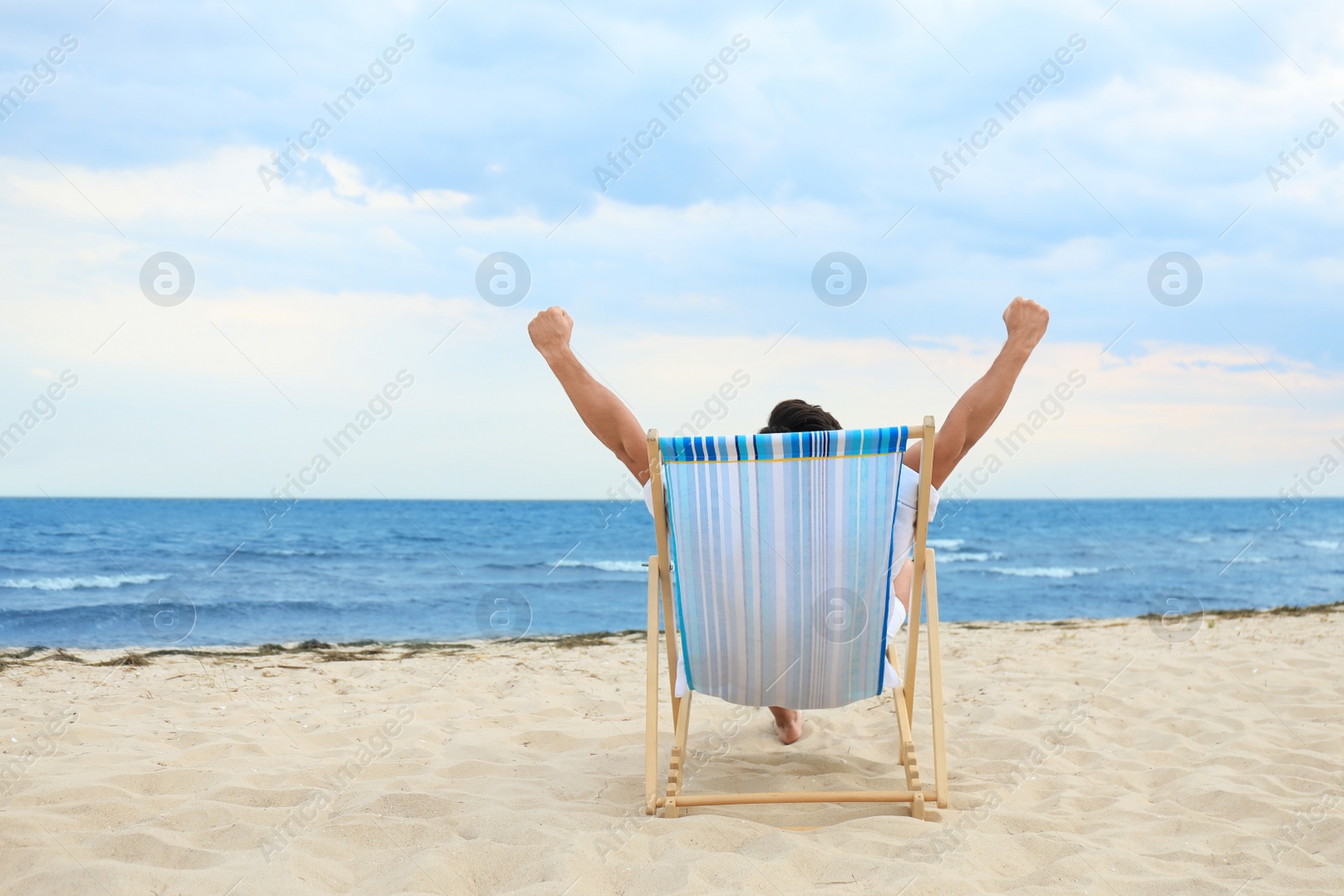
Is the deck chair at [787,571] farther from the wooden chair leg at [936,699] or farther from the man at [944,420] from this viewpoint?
the man at [944,420]

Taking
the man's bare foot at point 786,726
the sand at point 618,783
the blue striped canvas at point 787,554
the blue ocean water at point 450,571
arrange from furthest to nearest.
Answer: the blue ocean water at point 450,571
the man's bare foot at point 786,726
the blue striped canvas at point 787,554
the sand at point 618,783

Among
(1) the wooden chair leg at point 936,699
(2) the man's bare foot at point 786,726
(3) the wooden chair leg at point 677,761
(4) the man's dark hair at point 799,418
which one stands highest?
(4) the man's dark hair at point 799,418

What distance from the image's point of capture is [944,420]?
261 cm

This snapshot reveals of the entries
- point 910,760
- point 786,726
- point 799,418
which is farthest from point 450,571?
point 910,760

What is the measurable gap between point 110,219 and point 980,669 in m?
6.07

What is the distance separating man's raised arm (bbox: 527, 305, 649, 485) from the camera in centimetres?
267

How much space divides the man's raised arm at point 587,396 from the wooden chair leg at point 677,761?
2.61 ft

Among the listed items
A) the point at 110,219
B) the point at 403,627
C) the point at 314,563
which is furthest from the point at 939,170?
the point at 314,563

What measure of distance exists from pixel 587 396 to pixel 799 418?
2.62 feet

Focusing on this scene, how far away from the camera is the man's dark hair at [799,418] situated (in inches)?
118

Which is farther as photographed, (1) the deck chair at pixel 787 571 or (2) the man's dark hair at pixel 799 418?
(2) the man's dark hair at pixel 799 418

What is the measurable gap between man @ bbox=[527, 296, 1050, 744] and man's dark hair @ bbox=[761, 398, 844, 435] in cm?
39

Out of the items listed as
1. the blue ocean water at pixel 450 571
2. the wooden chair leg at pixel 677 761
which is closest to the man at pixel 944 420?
the wooden chair leg at pixel 677 761

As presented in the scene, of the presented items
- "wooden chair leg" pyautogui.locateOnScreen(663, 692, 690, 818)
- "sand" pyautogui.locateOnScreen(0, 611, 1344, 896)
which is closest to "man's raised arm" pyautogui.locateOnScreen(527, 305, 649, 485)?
"wooden chair leg" pyautogui.locateOnScreen(663, 692, 690, 818)
